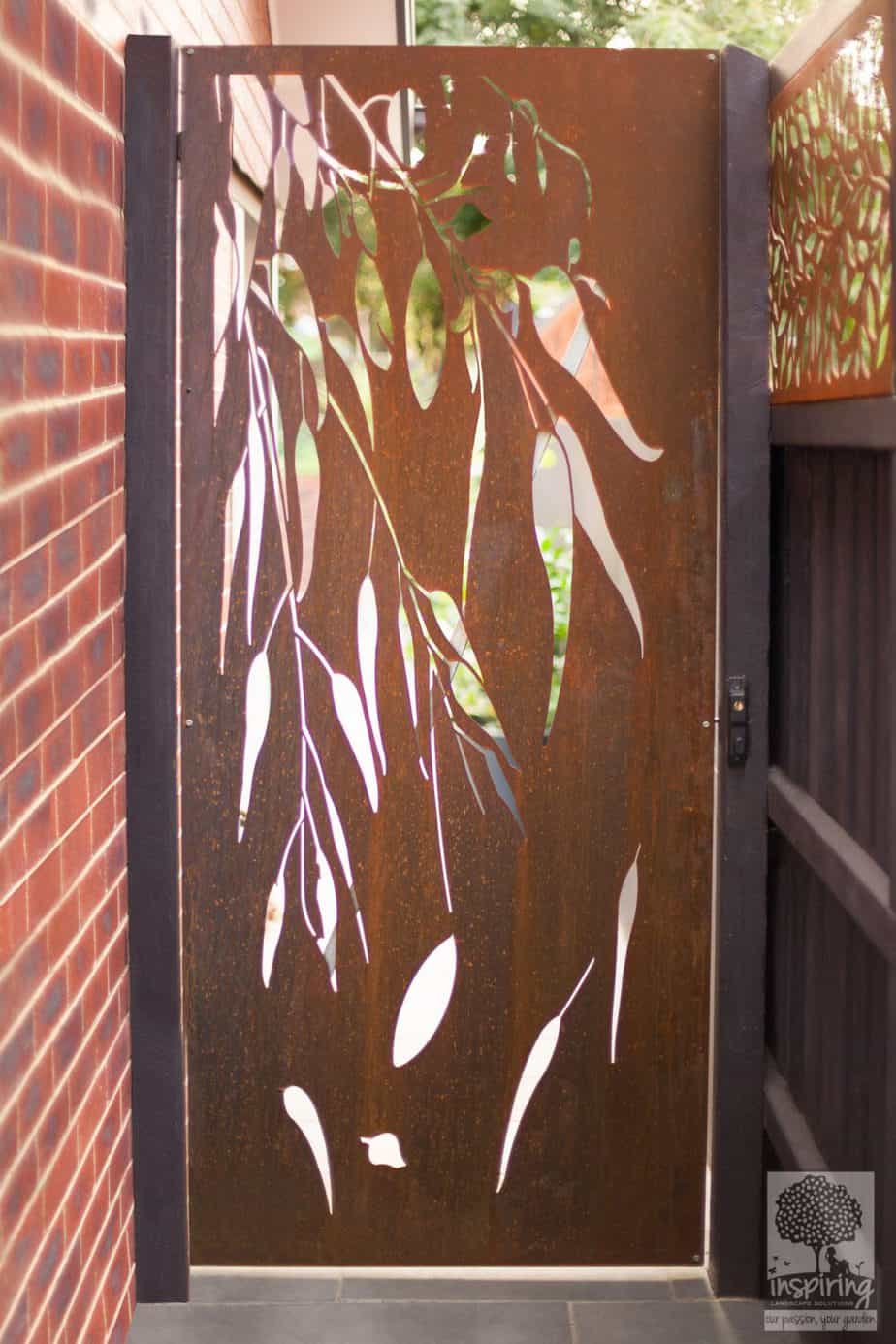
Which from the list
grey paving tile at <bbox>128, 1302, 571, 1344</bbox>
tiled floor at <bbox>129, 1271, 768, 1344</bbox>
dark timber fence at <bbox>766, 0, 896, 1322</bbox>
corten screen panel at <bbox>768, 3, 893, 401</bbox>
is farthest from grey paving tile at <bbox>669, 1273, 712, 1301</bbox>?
corten screen panel at <bbox>768, 3, 893, 401</bbox>

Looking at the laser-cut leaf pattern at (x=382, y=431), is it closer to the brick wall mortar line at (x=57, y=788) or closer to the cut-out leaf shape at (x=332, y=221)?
the cut-out leaf shape at (x=332, y=221)

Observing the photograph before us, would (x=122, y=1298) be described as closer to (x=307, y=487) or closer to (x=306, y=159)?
(x=307, y=487)

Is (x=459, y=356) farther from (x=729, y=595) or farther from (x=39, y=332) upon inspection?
(x=39, y=332)

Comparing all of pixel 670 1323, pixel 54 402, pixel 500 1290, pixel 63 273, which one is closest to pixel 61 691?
pixel 54 402

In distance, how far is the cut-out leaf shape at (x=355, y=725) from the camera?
8.87 ft

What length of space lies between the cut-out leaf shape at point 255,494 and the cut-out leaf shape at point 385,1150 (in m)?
1.03

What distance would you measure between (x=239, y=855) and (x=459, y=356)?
37.7 inches

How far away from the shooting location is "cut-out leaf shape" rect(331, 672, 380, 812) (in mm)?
2705

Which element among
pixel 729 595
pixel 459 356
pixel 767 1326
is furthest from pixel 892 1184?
pixel 459 356

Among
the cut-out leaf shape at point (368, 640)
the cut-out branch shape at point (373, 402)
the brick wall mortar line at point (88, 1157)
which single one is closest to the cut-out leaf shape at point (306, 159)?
the cut-out branch shape at point (373, 402)

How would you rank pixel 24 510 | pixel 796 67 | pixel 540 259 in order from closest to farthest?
1. pixel 24 510
2. pixel 796 67
3. pixel 540 259

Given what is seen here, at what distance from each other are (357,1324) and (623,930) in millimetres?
830

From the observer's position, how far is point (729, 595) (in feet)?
8.68

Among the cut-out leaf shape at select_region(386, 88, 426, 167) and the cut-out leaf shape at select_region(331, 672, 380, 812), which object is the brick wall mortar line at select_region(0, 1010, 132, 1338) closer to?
the cut-out leaf shape at select_region(331, 672, 380, 812)
